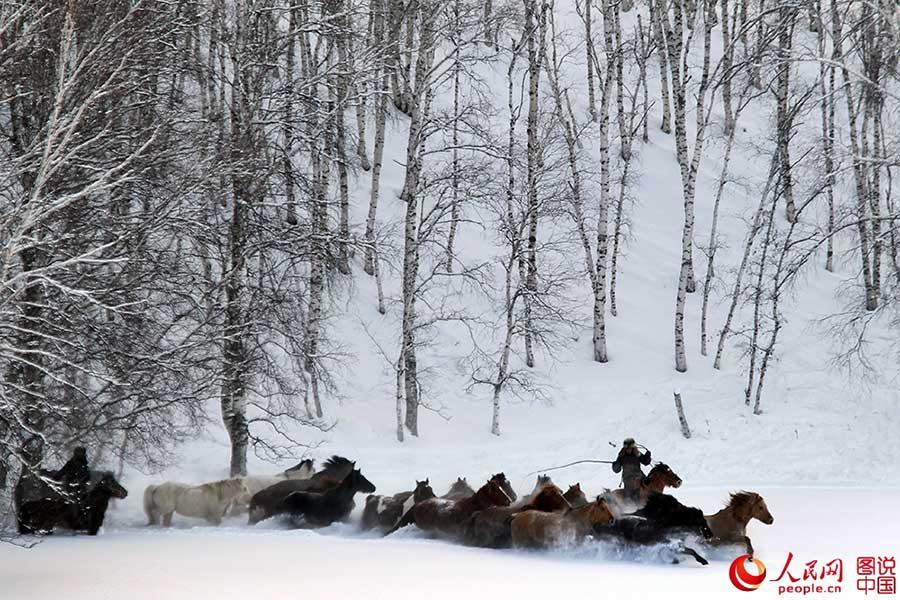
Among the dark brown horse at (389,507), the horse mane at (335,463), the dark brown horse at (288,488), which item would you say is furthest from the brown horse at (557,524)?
the horse mane at (335,463)

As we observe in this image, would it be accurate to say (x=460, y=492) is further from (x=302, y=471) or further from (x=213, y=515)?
(x=213, y=515)

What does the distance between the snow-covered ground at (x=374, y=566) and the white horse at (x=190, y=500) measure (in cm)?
48

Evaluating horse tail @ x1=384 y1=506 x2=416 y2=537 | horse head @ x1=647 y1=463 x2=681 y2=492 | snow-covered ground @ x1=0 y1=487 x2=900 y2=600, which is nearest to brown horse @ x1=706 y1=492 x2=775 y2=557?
snow-covered ground @ x1=0 y1=487 x2=900 y2=600

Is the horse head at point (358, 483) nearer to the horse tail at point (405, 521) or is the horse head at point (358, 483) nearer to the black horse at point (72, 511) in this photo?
the horse tail at point (405, 521)

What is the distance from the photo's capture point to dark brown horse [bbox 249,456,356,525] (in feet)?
44.3

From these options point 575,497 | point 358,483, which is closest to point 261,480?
point 358,483

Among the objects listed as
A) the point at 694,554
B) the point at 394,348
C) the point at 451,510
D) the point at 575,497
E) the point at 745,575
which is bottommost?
the point at 745,575

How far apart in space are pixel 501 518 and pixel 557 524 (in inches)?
34.4

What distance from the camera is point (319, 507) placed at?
1333cm

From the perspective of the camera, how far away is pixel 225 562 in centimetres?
1049

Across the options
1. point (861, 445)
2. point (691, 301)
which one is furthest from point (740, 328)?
point (861, 445)

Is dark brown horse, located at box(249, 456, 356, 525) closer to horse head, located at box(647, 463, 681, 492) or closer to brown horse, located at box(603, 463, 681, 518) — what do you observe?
brown horse, located at box(603, 463, 681, 518)

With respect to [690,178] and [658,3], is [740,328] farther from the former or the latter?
[658,3]

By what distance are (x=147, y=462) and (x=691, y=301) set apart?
661 inches
